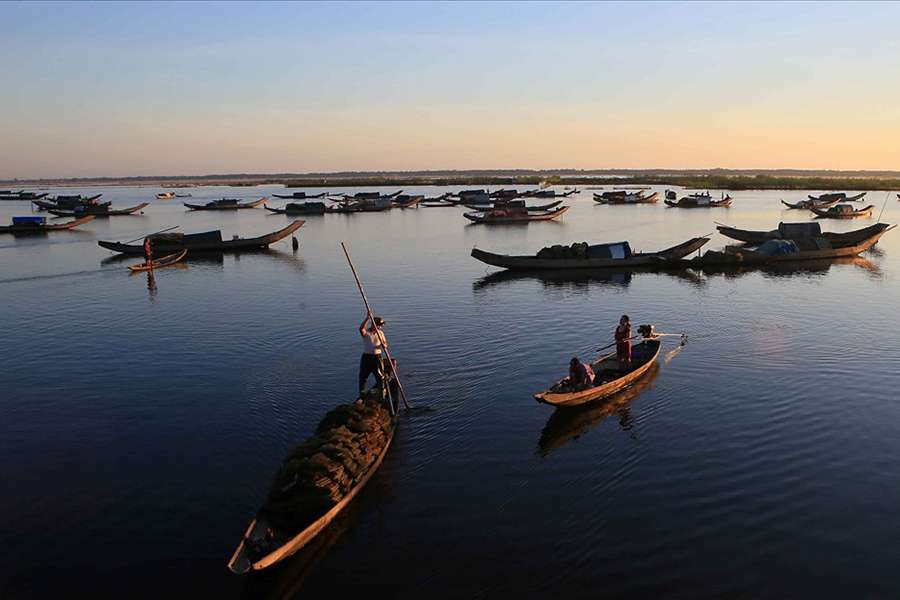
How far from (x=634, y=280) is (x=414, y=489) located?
Answer: 22.9 meters

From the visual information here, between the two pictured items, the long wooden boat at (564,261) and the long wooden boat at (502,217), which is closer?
the long wooden boat at (564,261)

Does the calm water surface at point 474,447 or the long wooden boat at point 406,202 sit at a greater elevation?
the long wooden boat at point 406,202

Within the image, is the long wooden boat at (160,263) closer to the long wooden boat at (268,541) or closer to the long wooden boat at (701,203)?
the long wooden boat at (268,541)

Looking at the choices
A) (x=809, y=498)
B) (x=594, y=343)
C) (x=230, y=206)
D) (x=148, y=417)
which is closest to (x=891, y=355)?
(x=594, y=343)

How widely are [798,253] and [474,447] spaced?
3039cm

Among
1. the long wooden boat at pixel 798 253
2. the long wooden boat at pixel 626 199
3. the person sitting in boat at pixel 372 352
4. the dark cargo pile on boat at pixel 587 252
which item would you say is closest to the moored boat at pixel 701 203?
the long wooden boat at pixel 626 199

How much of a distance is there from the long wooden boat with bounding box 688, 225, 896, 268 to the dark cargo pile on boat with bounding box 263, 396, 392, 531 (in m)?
27.1

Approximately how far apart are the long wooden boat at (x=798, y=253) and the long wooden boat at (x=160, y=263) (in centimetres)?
2851

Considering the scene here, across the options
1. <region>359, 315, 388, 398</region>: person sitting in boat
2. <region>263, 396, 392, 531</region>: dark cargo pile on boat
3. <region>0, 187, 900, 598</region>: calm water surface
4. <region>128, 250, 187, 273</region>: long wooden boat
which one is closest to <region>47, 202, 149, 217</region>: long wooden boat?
<region>128, 250, 187, 273</region>: long wooden boat

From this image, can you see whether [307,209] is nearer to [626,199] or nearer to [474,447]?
[626,199]

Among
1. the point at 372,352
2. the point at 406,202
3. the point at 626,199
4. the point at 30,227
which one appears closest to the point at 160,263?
the point at 372,352

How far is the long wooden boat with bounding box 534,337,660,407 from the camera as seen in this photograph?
44.5ft

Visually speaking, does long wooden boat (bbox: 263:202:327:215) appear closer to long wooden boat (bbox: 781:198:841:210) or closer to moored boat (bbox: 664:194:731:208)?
moored boat (bbox: 664:194:731:208)

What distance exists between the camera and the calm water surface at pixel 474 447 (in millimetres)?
8828
